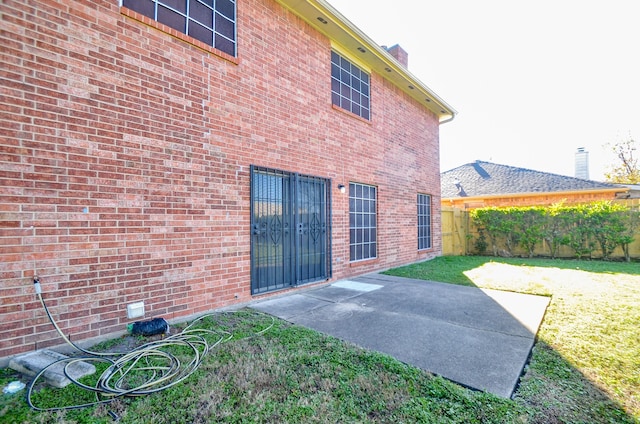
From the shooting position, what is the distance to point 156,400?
2.08 metres

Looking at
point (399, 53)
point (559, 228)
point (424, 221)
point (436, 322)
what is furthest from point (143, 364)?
point (559, 228)

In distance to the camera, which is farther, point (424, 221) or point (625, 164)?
point (625, 164)

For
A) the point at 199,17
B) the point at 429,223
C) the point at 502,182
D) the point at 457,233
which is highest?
the point at 199,17

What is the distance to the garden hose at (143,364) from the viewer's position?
85.0 inches

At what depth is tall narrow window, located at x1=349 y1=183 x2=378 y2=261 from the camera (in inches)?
265

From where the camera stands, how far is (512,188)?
16.1 m

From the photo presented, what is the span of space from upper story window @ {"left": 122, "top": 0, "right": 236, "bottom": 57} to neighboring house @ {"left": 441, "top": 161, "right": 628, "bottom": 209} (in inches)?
621

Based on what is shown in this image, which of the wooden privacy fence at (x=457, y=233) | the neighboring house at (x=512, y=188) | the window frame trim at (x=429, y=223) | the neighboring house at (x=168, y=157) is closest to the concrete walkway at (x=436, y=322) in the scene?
the neighboring house at (x=168, y=157)

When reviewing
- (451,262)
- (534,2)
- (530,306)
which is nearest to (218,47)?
(530,306)

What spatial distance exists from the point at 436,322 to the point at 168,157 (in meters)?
4.01

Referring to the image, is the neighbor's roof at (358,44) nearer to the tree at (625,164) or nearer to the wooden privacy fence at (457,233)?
the wooden privacy fence at (457,233)

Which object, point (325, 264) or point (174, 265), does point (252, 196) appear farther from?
point (325, 264)

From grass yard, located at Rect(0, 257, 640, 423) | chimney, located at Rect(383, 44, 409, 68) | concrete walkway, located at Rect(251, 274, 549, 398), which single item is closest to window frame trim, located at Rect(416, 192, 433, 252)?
concrete walkway, located at Rect(251, 274, 549, 398)

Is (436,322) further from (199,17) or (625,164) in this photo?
(625,164)
